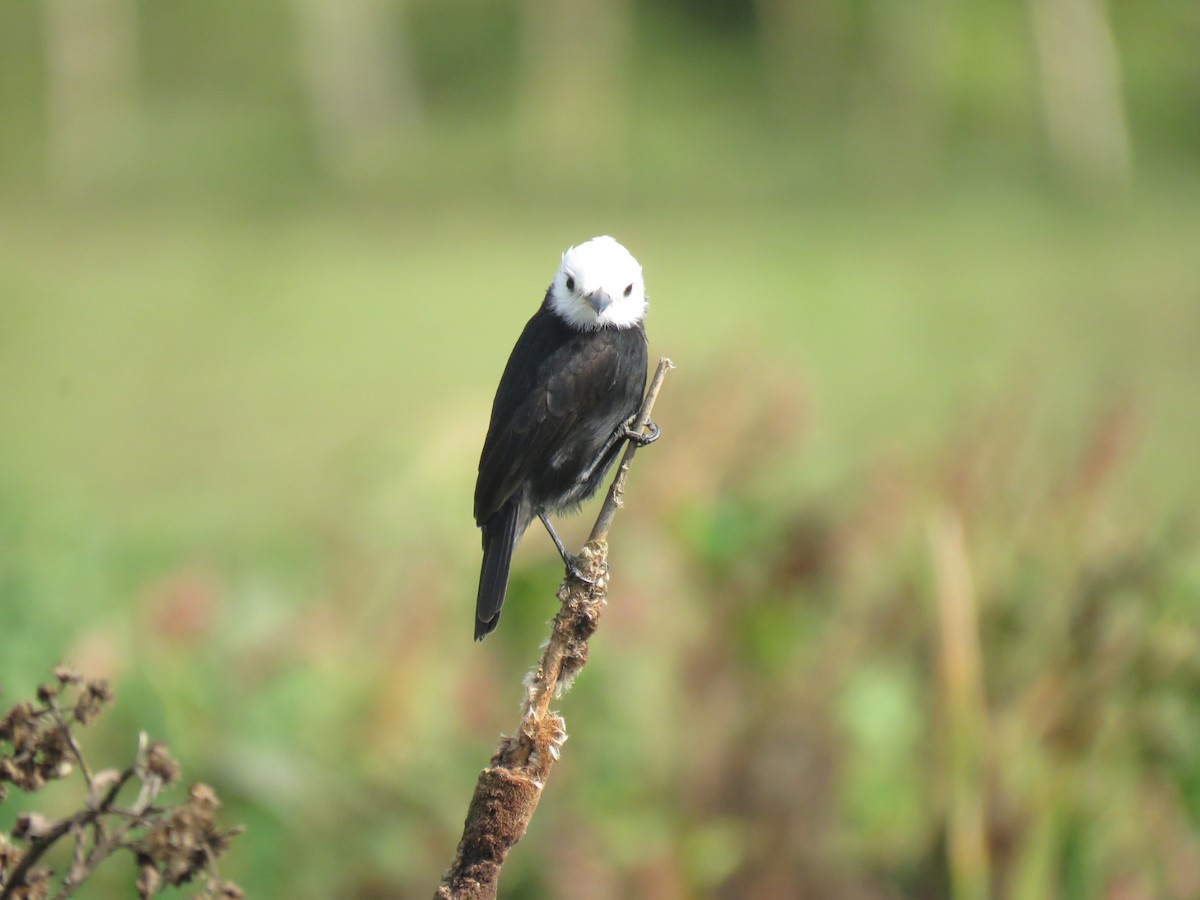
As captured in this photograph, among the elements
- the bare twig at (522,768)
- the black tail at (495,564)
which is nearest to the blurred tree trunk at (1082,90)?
the black tail at (495,564)

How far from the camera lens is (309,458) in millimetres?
6680

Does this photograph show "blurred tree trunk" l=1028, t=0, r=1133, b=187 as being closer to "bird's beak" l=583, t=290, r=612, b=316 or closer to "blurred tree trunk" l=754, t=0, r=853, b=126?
"blurred tree trunk" l=754, t=0, r=853, b=126

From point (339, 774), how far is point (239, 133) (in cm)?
853

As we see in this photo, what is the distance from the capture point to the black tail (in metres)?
1.41

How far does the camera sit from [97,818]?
0.88 metres

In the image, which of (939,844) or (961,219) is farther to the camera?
(961,219)

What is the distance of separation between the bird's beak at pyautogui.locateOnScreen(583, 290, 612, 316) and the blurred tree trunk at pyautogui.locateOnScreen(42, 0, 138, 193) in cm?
920

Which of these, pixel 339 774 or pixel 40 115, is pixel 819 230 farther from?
pixel 339 774

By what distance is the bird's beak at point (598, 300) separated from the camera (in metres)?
1.56

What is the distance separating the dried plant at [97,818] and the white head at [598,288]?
72 cm

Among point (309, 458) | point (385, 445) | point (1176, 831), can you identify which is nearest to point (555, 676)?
point (1176, 831)

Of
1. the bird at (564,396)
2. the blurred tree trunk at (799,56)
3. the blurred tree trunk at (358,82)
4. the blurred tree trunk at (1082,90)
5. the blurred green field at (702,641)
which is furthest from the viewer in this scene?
the blurred tree trunk at (799,56)

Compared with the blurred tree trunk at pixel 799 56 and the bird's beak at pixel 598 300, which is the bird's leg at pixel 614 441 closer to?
the bird's beak at pixel 598 300

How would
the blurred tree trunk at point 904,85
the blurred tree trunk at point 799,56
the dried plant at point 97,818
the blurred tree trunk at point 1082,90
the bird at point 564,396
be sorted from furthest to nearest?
1. the blurred tree trunk at point 799,56
2. the blurred tree trunk at point 904,85
3. the blurred tree trunk at point 1082,90
4. the bird at point 564,396
5. the dried plant at point 97,818
